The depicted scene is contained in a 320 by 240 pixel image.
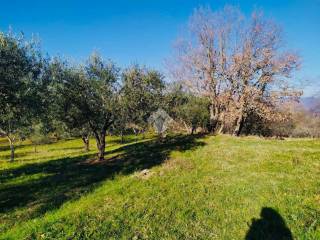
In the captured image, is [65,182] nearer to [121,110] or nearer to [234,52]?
[121,110]

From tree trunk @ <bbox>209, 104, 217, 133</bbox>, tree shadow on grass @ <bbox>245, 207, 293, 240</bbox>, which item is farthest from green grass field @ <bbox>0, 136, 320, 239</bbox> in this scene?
tree trunk @ <bbox>209, 104, 217, 133</bbox>

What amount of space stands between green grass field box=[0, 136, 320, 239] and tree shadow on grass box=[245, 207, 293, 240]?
0.12 ft

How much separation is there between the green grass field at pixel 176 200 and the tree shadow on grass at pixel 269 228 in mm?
37

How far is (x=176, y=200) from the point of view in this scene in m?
14.9

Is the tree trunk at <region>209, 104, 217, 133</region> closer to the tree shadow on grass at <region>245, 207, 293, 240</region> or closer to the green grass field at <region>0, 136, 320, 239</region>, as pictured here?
the green grass field at <region>0, 136, 320, 239</region>

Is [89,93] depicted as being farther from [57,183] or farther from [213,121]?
[213,121]

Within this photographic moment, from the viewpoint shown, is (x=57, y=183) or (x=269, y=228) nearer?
(x=269, y=228)

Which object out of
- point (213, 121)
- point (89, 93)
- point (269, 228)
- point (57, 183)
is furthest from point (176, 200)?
point (213, 121)

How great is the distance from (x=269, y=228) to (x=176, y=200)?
4789 mm

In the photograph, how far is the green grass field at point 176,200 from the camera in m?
11.6

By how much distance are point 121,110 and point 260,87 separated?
2036 centimetres

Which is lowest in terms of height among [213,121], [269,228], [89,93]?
[269,228]

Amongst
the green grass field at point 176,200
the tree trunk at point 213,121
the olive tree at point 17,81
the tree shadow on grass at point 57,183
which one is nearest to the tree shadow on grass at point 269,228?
the green grass field at point 176,200

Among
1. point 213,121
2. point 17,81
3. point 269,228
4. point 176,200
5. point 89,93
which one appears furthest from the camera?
point 213,121
